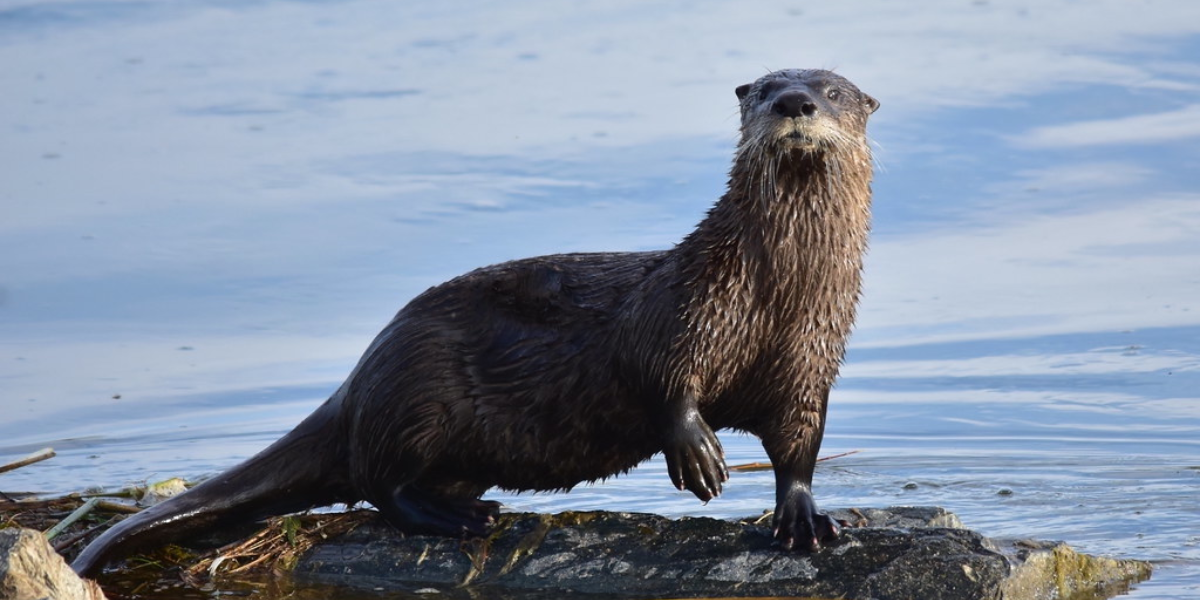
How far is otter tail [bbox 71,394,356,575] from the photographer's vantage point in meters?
6.42

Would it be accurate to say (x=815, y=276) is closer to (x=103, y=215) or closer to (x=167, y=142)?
(x=103, y=215)

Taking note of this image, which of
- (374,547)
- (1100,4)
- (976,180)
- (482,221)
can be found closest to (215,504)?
(374,547)

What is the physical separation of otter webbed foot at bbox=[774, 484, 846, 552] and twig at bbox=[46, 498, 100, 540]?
2167 mm

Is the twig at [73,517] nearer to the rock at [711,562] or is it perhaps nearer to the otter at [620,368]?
the otter at [620,368]

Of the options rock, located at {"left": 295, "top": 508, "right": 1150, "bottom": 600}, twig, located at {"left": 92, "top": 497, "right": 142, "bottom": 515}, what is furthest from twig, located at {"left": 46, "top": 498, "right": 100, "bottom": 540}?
rock, located at {"left": 295, "top": 508, "right": 1150, "bottom": 600}

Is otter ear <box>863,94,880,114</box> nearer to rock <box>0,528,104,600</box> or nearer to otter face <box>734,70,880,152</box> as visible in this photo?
otter face <box>734,70,880,152</box>

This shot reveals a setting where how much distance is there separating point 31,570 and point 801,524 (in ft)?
6.96

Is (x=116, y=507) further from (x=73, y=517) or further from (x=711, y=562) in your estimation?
(x=711, y=562)

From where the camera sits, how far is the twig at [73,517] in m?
6.55

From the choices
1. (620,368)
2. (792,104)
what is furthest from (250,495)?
(792,104)

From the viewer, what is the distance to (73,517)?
662cm

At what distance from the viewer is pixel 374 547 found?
6473 mm

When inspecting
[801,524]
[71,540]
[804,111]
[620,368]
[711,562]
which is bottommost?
[71,540]

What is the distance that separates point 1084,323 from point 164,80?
6173 millimetres
